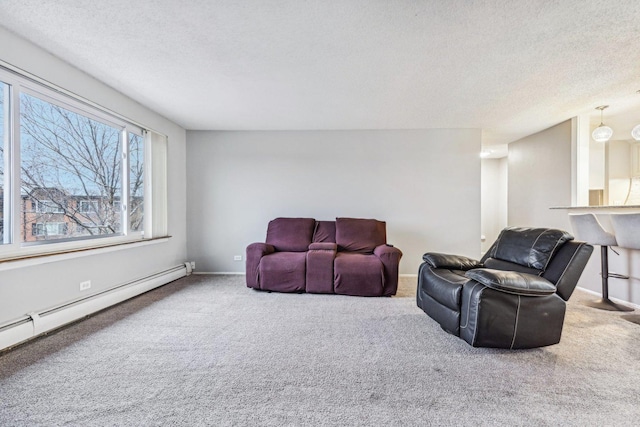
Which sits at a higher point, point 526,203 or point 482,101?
point 482,101

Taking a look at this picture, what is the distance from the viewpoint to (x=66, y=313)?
243 centimetres

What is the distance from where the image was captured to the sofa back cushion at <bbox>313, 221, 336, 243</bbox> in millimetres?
4133

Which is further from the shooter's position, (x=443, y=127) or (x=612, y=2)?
(x=443, y=127)

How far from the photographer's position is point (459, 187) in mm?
4441

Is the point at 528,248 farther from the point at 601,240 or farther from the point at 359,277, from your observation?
the point at 359,277

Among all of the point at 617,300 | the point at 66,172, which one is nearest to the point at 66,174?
the point at 66,172

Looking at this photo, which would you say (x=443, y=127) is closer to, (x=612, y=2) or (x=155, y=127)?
(x=612, y=2)

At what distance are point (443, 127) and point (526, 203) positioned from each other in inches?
87.8

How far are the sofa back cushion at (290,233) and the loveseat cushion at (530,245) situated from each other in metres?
2.34

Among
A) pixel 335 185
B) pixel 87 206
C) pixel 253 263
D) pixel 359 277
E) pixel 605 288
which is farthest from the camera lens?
pixel 335 185

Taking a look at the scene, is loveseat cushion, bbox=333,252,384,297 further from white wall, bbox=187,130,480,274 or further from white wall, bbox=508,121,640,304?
white wall, bbox=508,121,640,304

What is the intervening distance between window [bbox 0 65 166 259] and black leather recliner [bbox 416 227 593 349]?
346 cm

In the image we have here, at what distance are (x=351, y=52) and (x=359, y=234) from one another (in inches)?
95.2

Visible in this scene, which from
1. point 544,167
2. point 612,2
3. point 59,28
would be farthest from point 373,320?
point 544,167
